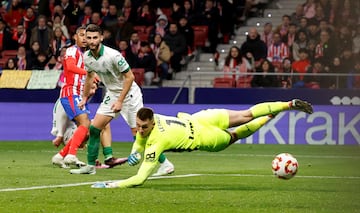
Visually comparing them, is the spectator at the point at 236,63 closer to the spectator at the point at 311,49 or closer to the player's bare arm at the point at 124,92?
the spectator at the point at 311,49

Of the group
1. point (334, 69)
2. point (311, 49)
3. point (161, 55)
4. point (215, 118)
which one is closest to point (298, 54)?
point (311, 49)

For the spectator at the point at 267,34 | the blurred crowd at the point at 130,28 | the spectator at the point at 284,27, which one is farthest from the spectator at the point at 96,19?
the spectator at the point at 284,27

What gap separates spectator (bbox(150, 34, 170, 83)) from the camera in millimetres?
27875

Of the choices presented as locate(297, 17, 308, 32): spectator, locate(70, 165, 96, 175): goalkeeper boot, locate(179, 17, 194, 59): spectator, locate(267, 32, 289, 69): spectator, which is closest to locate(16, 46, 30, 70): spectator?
locate(179, 17, 194, 59): spectator

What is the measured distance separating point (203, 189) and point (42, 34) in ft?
53.9

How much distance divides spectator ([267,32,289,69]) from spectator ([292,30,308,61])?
24 centimetres

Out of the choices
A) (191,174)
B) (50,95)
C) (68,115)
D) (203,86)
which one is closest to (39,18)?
(50,95)

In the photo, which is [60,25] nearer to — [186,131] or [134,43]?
[134,43]

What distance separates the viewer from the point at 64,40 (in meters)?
28.1

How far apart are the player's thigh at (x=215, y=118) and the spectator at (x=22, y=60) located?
14.1 m

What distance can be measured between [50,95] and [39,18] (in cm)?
437

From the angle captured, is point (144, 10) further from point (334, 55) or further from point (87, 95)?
point (87, 95)

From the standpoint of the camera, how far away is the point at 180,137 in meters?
13.5

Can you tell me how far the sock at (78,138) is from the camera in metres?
16.6
